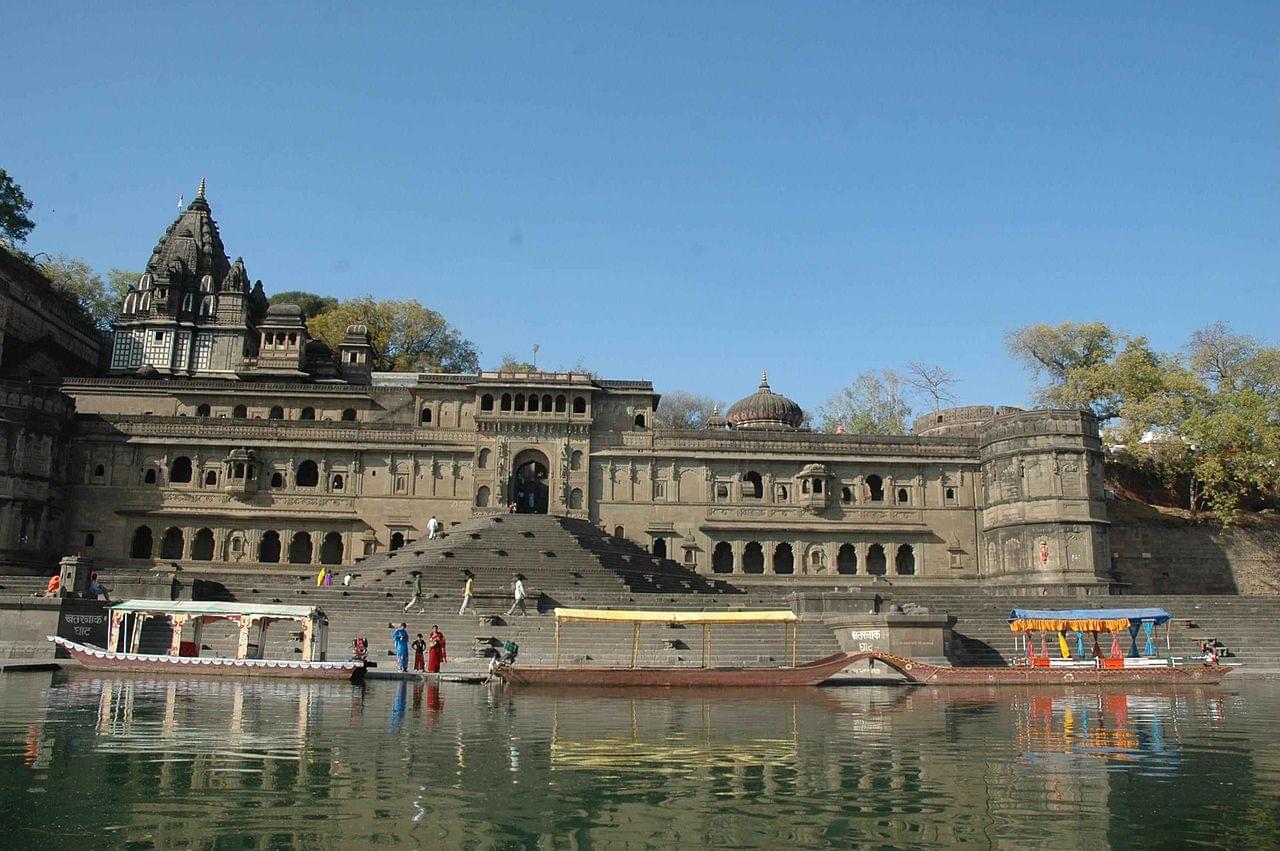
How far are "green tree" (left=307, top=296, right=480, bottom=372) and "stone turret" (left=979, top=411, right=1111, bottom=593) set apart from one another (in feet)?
124

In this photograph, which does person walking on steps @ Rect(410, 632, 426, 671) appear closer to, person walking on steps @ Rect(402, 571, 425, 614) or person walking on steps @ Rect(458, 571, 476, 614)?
person walking on steps @ Rect(458, 571, 476, 614)

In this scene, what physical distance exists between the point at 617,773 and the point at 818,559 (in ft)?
120

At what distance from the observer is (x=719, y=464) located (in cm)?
4838

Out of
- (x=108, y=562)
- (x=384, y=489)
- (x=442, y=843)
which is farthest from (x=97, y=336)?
(x=442, y=843)

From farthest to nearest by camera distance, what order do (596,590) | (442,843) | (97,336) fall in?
1. (97,336)
2. (596,590)
3. (442,843)

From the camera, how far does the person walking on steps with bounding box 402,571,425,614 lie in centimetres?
3066

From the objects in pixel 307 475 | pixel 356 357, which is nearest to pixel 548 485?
pixel 307 475

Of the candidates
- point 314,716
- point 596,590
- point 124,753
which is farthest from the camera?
point 596,590

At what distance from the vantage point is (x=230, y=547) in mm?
46406

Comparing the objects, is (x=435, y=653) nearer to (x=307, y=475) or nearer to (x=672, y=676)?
(x=672, y=676)

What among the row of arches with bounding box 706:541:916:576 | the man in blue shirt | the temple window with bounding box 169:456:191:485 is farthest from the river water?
the temple window with bounding box 169:456:191:485

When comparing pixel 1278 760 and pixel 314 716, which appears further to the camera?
pixel 314 716

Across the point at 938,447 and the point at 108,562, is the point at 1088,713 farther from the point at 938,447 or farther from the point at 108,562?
the point at 108,562

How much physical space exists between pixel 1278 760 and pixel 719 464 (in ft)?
115
